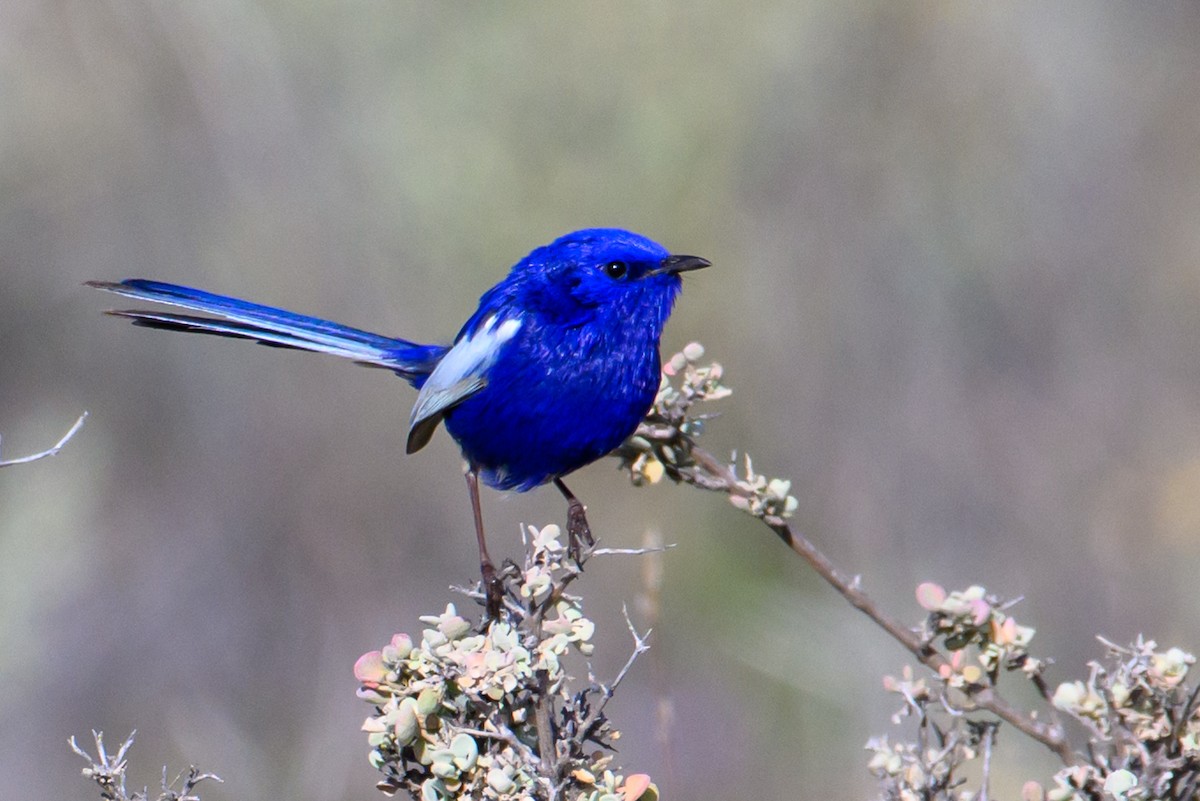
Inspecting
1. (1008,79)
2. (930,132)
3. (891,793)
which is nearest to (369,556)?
(930,132)

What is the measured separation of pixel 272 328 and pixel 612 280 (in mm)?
959

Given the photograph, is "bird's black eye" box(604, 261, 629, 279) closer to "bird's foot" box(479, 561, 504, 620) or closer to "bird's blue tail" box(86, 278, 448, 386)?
"bird's blue tail" box(86, 278, 448, 386)

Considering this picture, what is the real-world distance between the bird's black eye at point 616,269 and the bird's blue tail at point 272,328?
30.6 inches

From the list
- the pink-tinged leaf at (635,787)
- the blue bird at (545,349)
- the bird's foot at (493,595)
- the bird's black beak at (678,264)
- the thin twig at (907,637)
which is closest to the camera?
the pink-tinged leaf at (635,787)

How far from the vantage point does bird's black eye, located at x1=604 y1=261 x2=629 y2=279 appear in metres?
3.52

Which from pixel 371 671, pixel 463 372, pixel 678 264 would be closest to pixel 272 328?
pixel 463 372

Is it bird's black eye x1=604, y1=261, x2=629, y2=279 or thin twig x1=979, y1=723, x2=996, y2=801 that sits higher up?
bird's black eye x1=604, y1=261, x2=629, y2=279

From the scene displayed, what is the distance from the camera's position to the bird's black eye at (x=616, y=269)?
352 centimetres

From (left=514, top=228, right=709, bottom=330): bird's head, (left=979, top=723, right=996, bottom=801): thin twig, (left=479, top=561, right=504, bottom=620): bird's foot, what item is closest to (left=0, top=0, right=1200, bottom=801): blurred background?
(left=514, top=228, right=709, bottom=330): bird's head

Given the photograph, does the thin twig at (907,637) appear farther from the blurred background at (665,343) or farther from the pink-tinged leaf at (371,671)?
the blurred background at (665,343)

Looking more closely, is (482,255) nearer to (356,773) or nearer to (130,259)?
(130,259)

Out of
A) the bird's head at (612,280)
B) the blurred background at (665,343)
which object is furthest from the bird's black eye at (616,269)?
the blurred background at (665,343)

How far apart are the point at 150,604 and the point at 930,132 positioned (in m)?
4.23

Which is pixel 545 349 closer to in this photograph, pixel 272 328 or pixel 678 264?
pixel 678 264
